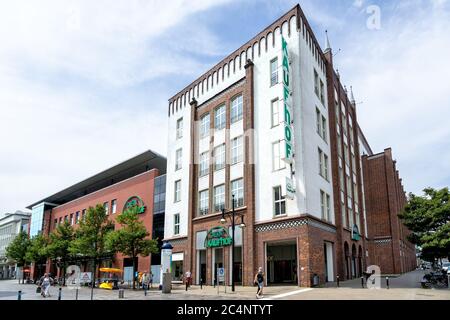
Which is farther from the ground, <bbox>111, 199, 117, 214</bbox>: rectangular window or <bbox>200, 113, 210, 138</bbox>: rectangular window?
<bbox>200, 113, 210, 138</bbox>: rectangular window

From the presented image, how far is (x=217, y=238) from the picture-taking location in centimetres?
3447

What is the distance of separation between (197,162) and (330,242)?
15.2 meters

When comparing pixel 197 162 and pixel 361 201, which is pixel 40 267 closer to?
pixel 197 162

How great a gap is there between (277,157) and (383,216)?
27.7 meters

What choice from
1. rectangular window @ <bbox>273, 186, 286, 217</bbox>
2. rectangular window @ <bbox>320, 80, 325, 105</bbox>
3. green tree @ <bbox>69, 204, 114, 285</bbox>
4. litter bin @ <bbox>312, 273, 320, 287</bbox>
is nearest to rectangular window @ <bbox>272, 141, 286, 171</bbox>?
rectangular window @ <bbox>273, 186, 286, 217</bbox>

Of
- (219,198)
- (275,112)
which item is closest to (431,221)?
(275,112)

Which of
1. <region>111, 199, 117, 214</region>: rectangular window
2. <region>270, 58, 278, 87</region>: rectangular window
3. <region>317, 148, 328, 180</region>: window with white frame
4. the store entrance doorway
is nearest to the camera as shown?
<region>270, 58, 278, 87</region>: rectangular window

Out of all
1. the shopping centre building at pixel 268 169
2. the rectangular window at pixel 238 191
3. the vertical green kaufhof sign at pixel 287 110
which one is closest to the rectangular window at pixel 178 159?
the shopping centre building at pixel 268 169

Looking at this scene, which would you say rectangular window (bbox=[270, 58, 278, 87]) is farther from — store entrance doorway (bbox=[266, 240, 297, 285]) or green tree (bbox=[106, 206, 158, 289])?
green tree (bbox=[106, 206, 158, 289])

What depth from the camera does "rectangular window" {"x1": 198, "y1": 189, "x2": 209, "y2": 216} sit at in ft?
123

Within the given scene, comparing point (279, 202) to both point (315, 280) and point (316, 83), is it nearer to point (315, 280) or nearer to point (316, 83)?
point (315, 280)

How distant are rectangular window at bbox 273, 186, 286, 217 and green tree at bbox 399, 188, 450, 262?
34.2ft

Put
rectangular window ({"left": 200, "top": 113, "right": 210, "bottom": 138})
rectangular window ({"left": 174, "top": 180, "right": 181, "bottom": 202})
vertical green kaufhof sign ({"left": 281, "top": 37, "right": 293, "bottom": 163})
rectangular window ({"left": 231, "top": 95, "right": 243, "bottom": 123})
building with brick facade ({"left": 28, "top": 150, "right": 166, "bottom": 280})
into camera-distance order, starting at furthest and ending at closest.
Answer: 1. building with brick facade ({"left": 28, "top": 150, "right": 166, "bottom": 280})
2. rectangular window ({"left": 174, "top": 180, "right": 181, "bottom": 202})
3. rectangular window ({"left": 200, "top": 113, "right": 210, "bottom": 138})
4. rectangular window ({"left": 231, "top": 95, "right": 243, "bottom": 123})
5. vertical green kaufhof sign ({"left": 281, "top": 37, "right": 293, "bottom": 163})
